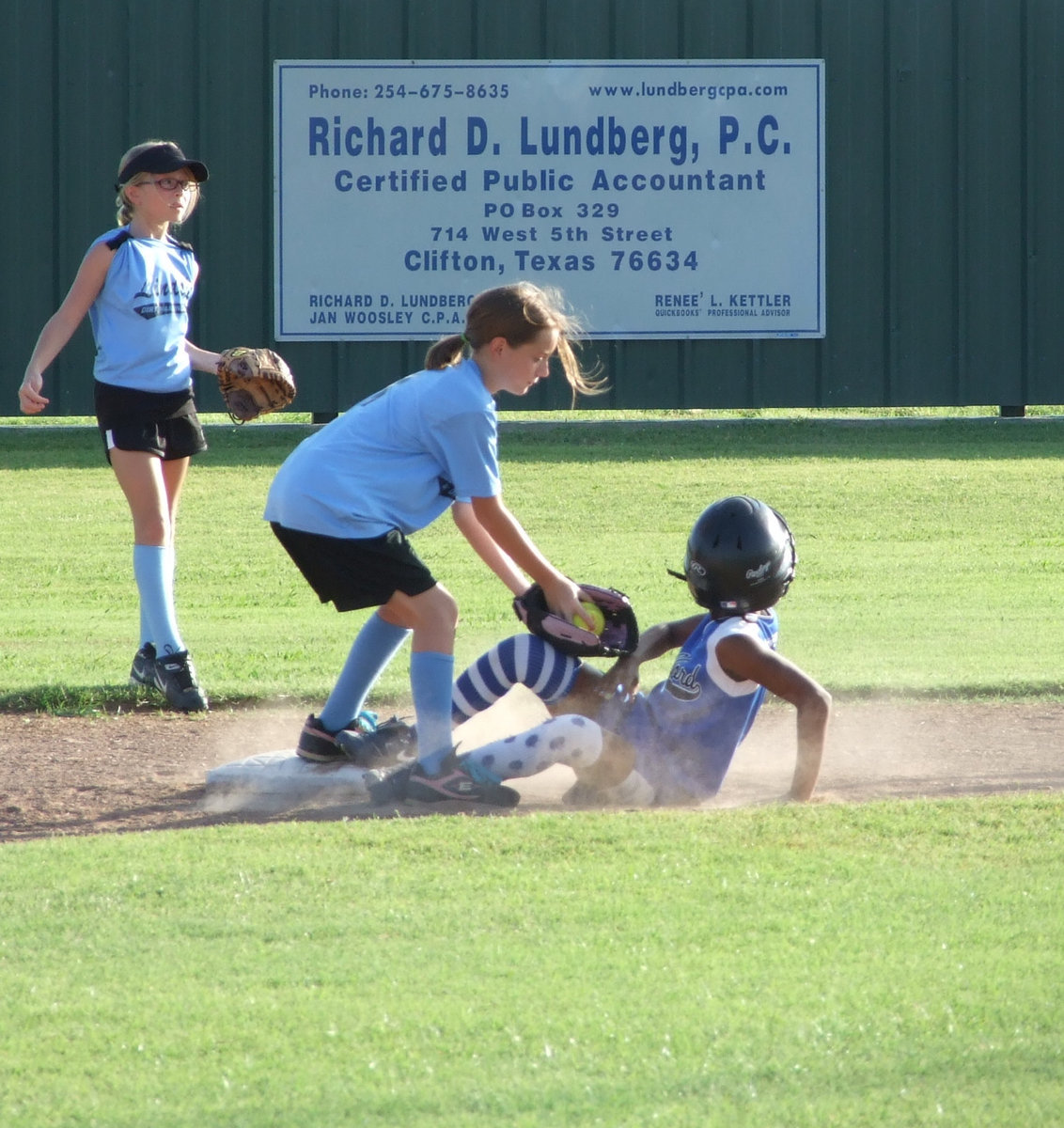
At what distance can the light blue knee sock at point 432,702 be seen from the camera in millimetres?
5344

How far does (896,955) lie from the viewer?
3.62 metres

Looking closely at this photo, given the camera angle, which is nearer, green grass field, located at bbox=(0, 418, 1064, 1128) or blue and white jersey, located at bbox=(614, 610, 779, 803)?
green grass field, located at bbox=(0, 418, 1064, 1128)

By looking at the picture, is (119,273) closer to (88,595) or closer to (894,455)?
(88,595)

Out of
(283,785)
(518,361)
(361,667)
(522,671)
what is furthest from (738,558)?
(283,785)

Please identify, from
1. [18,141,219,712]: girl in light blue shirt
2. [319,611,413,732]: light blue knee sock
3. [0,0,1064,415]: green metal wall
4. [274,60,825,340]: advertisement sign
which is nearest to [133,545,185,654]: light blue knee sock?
[18,141,219,712]: girl in light blue shirt

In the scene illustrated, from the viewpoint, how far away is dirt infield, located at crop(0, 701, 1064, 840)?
5453 mm

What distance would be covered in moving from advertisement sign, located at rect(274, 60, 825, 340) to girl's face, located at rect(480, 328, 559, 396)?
1152 cm

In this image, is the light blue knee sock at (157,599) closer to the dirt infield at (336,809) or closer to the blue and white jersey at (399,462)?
the dirt infield at (336,809)

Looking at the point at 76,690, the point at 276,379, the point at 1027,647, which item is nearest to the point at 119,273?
the point at 276,379

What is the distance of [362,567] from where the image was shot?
5277mm

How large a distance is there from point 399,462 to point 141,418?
2.15 metres

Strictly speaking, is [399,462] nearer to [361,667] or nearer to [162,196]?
[361,667]

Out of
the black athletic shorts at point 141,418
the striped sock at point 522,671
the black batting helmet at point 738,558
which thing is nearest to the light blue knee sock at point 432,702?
the striped sock at point 522,671

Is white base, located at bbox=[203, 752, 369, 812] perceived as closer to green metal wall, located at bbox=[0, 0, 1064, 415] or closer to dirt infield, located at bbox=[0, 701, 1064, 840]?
dirt infield, located at bbox=[0, 701, 1064, 840]
